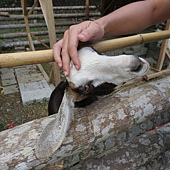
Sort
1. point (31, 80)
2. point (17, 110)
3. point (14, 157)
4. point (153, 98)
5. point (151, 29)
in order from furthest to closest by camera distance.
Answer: point (151, 29) < point (31, 80) < point (17, 110) < point (153, 98) < point (14, 157)

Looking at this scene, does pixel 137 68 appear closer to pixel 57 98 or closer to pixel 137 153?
pixel 137 153

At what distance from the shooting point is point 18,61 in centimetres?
86

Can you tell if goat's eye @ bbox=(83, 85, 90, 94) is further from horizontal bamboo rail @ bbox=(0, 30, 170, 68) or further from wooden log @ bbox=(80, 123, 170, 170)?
wooden log @ bbox=(80, 123, 170, 170)

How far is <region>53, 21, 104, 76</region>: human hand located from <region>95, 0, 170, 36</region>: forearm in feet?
0.23

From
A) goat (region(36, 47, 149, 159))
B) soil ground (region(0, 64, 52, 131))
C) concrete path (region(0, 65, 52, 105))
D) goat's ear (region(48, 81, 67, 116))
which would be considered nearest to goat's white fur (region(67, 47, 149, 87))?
goat (region(36, 47, 149, 159))

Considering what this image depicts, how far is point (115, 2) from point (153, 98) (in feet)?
15.0

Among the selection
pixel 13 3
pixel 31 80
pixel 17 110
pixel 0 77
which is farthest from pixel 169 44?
pixel 13 3

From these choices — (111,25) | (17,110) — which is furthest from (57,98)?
(17,110)

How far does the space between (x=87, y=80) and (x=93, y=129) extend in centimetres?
26

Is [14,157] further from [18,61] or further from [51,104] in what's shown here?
[51,104]

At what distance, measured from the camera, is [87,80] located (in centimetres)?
76

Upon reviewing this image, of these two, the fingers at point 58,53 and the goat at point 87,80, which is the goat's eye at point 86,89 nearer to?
the goat at point 87,80

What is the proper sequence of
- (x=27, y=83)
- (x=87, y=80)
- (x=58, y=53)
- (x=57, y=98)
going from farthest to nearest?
(x=27, y=83) < (x=57, y=98) < (x=58, y=53) < (x=87, y=80)

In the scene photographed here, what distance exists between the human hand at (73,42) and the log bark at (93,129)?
253 mm
